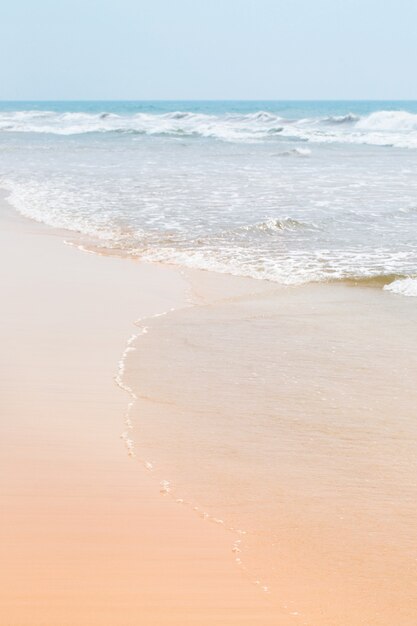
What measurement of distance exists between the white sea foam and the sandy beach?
8.31ft

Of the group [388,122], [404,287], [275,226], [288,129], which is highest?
[388,122]

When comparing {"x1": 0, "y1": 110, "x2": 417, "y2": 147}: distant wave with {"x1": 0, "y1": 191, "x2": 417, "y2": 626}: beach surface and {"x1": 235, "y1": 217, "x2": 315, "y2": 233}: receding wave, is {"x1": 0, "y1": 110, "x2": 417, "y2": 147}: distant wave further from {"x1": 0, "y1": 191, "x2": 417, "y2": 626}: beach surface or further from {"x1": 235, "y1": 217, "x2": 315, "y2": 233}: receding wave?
{"x1": 0, "y1": 191, "x2": 417, "y2": 626}: beach surface

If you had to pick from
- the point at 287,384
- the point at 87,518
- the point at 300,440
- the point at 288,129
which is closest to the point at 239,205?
the point at 287,384

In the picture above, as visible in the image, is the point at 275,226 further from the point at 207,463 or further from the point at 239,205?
the point at 207,463

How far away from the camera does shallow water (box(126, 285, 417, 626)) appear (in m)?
2.79

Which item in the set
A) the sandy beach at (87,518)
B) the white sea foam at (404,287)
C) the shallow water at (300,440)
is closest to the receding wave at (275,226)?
the white sea foam at (404,287)

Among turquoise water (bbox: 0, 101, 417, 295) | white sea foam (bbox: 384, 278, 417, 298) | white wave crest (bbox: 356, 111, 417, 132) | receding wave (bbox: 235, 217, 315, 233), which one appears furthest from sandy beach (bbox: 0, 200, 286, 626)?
white wave crest (bbox: 356, 111, 417, 132)

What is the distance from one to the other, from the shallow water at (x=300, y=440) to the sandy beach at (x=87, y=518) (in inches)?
5.0

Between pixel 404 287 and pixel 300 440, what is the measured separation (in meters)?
3.62

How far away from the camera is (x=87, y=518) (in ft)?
10.1

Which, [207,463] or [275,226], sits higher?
[275,226]

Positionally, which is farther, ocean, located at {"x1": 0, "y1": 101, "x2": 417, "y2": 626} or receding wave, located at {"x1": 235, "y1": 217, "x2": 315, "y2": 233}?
receding wave, located at {"x1": 235, "y1": 217, "x2": 315, "y2": 233}

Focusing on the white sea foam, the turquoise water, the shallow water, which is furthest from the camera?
the turquoise water

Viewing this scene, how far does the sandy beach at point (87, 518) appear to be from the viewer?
2.56 m
